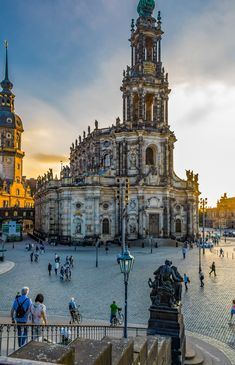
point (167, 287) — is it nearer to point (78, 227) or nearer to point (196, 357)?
point (196, 357)

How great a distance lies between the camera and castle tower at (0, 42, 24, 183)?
95500 millimetres

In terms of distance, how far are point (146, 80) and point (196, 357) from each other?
5400 cm

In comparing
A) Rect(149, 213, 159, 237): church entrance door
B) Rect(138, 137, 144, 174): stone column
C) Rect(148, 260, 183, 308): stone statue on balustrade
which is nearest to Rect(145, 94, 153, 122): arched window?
Rect(138, 137, 144, 174): stone column

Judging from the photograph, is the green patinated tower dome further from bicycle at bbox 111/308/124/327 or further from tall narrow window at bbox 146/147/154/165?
bicycle at bbox 111/308/124/327

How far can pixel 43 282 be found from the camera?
23.9 meters

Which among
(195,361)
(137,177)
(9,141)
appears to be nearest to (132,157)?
(137,177)

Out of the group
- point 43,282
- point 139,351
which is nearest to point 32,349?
point 139,351

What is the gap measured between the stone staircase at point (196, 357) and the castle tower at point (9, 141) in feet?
298

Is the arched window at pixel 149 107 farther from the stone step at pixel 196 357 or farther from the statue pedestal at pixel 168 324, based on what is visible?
the statue pedestal at pixel 168 324

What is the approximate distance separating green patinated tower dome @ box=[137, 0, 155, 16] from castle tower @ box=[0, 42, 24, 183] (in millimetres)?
51977

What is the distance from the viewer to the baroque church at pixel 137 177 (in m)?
54.5

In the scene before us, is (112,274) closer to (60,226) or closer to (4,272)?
(4,272)

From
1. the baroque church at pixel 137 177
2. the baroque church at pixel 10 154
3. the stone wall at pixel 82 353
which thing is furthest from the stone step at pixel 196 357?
the baroque church at pixel 10 154

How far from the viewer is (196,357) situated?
10836mm
